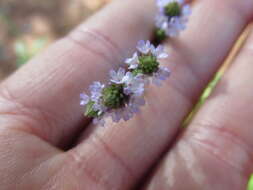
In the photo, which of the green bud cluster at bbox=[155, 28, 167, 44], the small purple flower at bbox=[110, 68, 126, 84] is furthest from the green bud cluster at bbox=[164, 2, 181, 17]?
the small purple flower at bbox=[110, 68, 126, 84]

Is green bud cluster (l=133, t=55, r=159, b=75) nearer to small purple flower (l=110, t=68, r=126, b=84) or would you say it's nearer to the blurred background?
small purple flower (l=110, t=68, r=126, b=84)

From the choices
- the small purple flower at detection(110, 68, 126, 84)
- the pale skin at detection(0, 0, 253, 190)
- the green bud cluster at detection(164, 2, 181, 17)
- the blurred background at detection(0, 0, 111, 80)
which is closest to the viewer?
the small purple flower at detection(110, 68, 126, 84)

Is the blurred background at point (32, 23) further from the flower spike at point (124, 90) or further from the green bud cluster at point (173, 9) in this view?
the flower spike at point (124, 90)

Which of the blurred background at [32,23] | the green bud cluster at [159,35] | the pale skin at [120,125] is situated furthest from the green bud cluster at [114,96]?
the blurred background at [32,23]

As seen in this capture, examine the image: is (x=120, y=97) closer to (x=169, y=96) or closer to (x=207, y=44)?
(x=169, y=96)

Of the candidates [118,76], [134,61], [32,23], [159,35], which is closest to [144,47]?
[134,61]

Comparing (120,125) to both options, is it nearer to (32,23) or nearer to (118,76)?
(118,76)
